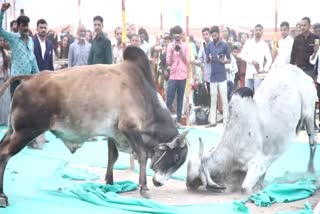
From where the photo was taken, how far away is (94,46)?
7441mm

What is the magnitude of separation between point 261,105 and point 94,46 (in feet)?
9.81

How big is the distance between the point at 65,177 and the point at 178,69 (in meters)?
4.42

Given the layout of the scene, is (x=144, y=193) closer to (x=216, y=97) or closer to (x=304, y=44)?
(x=304, y=44)

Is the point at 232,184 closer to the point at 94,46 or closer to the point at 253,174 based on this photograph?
the point at 253,174

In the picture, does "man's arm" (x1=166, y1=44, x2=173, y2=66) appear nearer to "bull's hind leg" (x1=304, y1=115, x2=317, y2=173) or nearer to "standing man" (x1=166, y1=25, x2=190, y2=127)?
"standing man" (x1=166, y1=25, x2=190, y2=127)

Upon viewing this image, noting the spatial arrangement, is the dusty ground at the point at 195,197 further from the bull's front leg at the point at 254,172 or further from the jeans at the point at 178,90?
the jeans at the point at 178,90

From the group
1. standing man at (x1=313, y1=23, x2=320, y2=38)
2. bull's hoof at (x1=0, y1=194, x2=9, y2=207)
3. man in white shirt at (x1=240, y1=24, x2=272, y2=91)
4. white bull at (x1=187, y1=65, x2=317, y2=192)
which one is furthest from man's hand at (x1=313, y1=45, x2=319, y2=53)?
bull's hoof at (x1=0, y1=194, x2=9, y2=207)

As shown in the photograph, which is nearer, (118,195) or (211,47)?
(118,195)

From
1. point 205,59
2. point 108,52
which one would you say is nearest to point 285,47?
point 205,59

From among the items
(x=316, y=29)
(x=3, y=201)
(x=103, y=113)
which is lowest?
(x=3, y=201)

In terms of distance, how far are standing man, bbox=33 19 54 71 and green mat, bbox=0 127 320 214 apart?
1.14 m

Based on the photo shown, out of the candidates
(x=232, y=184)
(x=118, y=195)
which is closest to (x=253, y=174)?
(x=232, y=184)

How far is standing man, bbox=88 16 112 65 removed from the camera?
7.35 m

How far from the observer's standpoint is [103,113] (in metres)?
4.72
